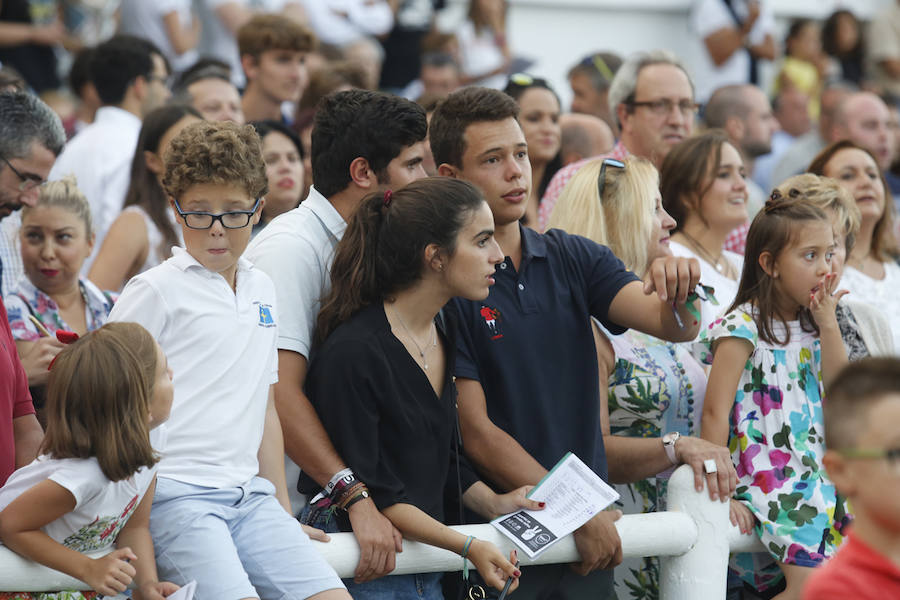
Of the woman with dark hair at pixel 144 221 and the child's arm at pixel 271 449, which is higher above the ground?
the woman with dark hair at pixel 144 221

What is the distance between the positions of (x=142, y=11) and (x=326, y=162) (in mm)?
4947

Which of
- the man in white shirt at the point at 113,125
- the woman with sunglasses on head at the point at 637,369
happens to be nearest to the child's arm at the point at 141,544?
the woman with sunglasses on head at the point at 637,369

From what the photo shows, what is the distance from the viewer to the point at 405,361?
3.32 m

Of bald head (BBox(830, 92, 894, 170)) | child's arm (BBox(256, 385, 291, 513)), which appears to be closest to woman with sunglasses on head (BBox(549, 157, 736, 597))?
child's arm (BBox(256, 385, 291, 513))

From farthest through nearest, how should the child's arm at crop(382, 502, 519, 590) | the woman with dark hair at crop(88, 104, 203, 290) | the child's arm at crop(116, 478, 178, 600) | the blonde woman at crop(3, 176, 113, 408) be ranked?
→ the woman with dark hair at crop(88, 104, 203, 290) < the blonde woman at crop(3, 176, 113, 408) < the child's arm at crop(382, 502, 519, 590) < the child's arm at crop(116, 478, 178, 600)

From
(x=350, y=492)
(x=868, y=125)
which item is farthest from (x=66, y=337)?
(x=868, y=125)

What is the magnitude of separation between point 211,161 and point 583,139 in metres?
3.70

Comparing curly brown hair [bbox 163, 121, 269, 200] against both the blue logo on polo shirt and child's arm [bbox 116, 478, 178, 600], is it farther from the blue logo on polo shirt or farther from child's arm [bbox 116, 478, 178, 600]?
child's arm [bbox 116, 478, 178, 600]

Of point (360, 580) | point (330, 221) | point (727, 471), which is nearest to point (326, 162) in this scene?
point (330, 221)

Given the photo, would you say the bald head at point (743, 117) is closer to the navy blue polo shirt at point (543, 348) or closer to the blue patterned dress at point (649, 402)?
the blue patterned dress at point (649, 402)

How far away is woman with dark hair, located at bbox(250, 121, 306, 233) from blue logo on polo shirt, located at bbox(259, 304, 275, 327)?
85.0 inches

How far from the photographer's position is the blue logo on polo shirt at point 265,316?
3.29 meters

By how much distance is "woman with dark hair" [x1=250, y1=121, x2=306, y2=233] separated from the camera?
5430 mm

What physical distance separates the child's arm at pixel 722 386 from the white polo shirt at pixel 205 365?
1.49 m
